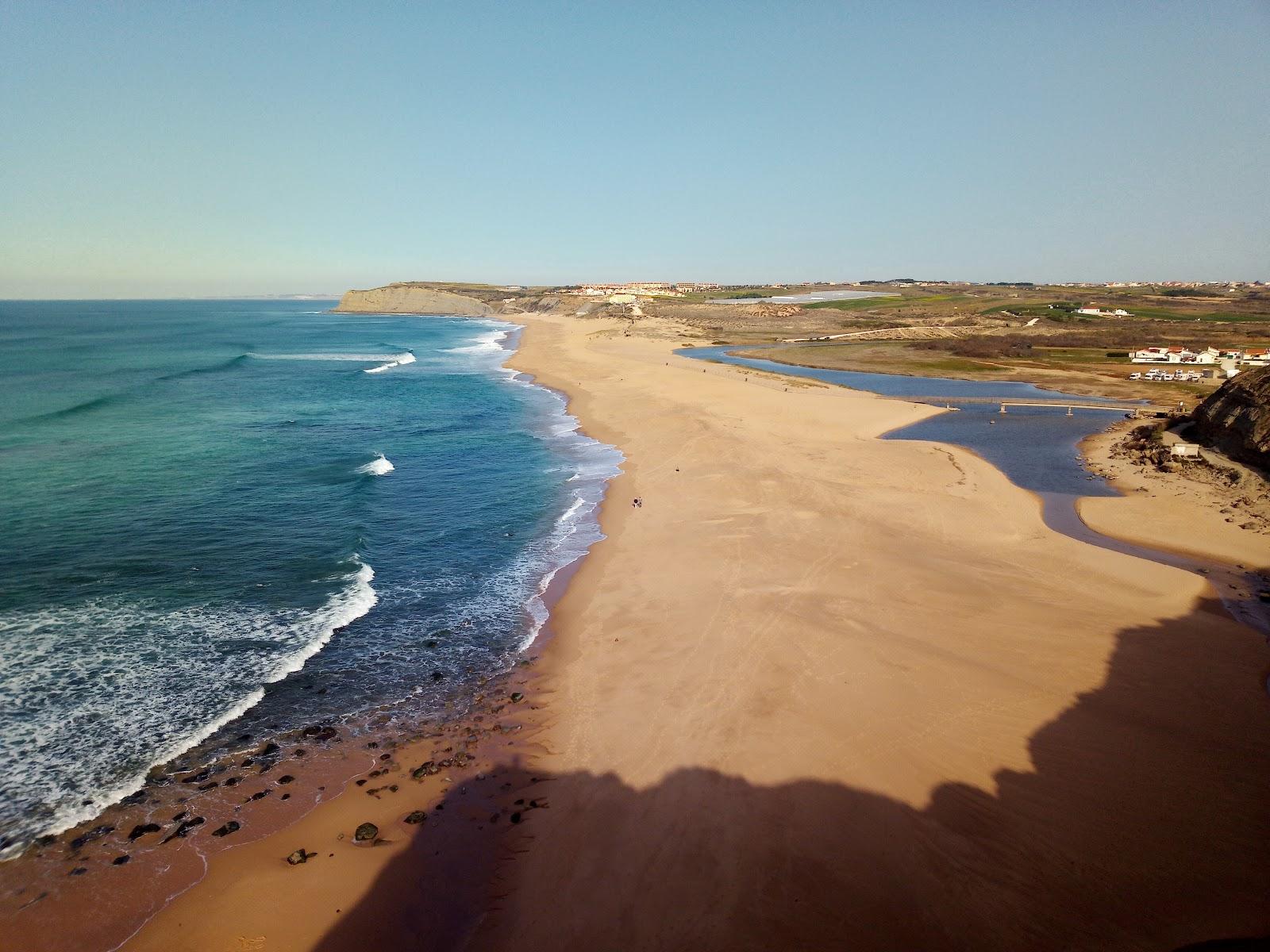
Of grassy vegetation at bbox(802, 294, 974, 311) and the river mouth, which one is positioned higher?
grassy vegetation at bbox(802, 294, 974, 311)

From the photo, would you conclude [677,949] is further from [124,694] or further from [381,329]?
[381,329]

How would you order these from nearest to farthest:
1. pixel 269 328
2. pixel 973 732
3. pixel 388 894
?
pixel 388 894, pixel 973 732, pixel 269 328

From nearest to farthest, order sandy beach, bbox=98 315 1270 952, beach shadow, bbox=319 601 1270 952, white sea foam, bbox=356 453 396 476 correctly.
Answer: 1. beach shadow, bbox=319 601 1270 952
2. sandy beach, bbox=98 315 1270 952
3. white sea foam, bbox=356 453 396 476

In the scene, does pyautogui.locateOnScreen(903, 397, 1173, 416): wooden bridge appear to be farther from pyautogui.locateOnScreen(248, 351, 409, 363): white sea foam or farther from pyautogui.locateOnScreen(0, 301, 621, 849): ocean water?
pyautogui.locateOnScreen(248, 351, 409, 363): white sea foam

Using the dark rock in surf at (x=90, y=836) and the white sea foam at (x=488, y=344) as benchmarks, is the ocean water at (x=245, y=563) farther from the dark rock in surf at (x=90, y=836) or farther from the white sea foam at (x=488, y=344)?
the white sea foam at (x=488, y=344)

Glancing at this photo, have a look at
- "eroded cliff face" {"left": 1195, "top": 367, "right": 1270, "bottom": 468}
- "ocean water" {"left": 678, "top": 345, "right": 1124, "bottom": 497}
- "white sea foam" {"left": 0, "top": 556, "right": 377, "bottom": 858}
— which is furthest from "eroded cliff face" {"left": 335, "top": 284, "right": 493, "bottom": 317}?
"white sea foam" {"left": 0, "top": 556, "right": 377, "bottom": 858}

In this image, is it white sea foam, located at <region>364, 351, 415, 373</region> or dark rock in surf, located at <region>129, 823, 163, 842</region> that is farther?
white sea foam, located at <region>364, 351, 415, 373</region>

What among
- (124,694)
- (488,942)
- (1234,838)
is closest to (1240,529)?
(1234,838)
